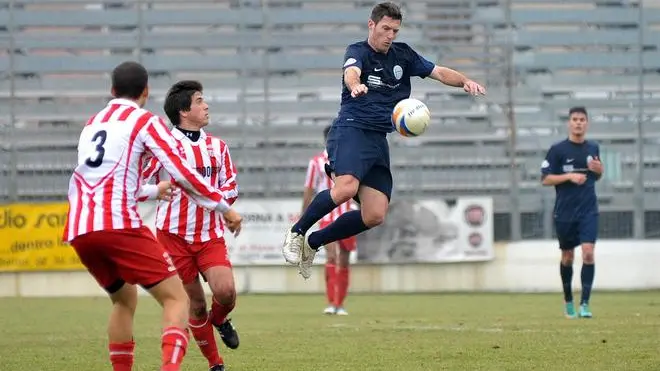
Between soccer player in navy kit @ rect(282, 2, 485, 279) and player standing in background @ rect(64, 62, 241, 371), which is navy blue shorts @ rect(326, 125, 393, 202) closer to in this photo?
soccer player in navy kit @ rect(282, 2, 485, 279)

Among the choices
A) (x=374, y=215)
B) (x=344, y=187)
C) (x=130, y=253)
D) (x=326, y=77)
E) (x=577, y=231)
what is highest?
(x=326, y=77)

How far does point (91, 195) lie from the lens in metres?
6.73

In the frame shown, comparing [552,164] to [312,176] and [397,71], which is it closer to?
[312,176]

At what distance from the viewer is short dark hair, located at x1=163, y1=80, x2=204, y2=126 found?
29.1ft

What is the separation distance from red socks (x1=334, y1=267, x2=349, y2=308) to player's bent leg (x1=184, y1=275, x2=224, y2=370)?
6.75 m

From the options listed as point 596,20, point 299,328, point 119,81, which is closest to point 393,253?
point 596,20

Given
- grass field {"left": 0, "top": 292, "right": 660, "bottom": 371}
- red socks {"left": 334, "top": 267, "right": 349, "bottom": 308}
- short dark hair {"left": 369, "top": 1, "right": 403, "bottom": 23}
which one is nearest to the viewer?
grass field {"left": 0, "top": 292, "right": 660, "bottom": 371}

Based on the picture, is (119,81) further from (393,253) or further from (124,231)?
(393,253)

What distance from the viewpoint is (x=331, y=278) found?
640 inches

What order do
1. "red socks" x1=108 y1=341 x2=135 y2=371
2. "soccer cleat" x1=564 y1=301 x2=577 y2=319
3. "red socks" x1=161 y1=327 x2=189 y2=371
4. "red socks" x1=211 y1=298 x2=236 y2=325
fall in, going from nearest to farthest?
"red socks" x1=161 y1=327 x2=189 y2=371 → "red socks" x1=108 y1=341 x2=135 y2=371 → "red socks" x1=211 y1=298 x2=236 y2=325 → "soccer cleat" x1=564 y1=301 x2=577 y2=319

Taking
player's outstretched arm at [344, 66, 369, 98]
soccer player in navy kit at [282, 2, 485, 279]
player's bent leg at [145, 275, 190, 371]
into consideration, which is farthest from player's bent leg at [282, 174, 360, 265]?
player's bent leg at [145, 275, 190, 371]

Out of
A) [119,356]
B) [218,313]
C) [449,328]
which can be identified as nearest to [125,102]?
[119,356]

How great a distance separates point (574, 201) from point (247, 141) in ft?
27.5

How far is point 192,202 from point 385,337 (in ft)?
10.1
